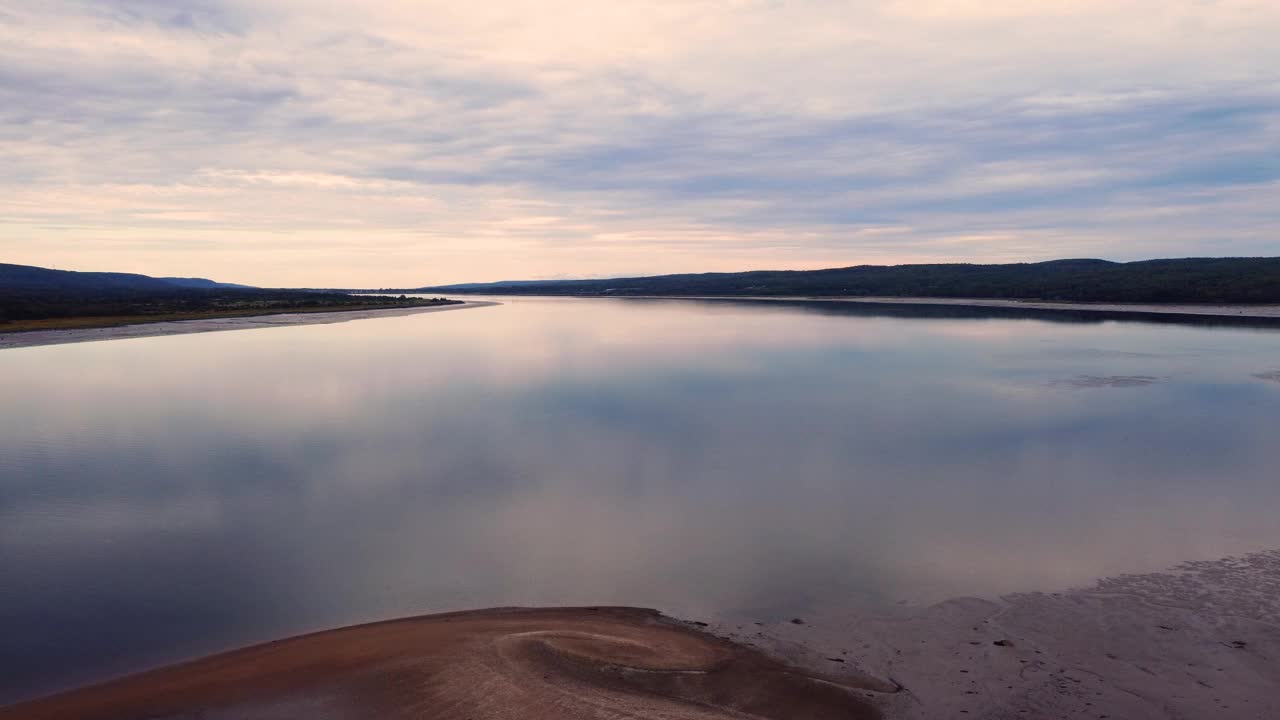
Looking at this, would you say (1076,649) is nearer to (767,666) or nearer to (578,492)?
(767,666)

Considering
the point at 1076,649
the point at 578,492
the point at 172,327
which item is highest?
the point at 172,327

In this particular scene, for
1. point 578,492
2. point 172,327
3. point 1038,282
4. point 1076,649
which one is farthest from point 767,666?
point 1038,282

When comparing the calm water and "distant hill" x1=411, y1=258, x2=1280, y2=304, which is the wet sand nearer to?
the calm water

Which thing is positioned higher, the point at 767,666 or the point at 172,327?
the point at 172,327

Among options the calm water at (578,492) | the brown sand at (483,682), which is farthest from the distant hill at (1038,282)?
the brown sand at (483,682)

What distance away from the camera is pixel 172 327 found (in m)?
52.1

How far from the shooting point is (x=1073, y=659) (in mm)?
7180

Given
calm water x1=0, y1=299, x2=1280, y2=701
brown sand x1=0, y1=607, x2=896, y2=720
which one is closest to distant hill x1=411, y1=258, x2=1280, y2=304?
calm water x1=0, y1=299, x2=1280, y2=701

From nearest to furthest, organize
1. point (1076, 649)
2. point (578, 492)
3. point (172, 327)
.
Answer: point (1076, 649), point (578, 492), point (172, 327)

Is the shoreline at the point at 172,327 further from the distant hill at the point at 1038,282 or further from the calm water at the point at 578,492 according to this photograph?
the distant hill at the point at 1038,282

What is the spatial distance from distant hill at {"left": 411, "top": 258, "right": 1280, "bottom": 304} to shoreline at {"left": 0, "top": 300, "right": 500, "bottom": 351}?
7468 cm

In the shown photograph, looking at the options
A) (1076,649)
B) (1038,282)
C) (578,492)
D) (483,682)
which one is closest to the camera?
(483,682)

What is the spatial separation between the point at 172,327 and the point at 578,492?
4957cm

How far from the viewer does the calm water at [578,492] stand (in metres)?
8.86
